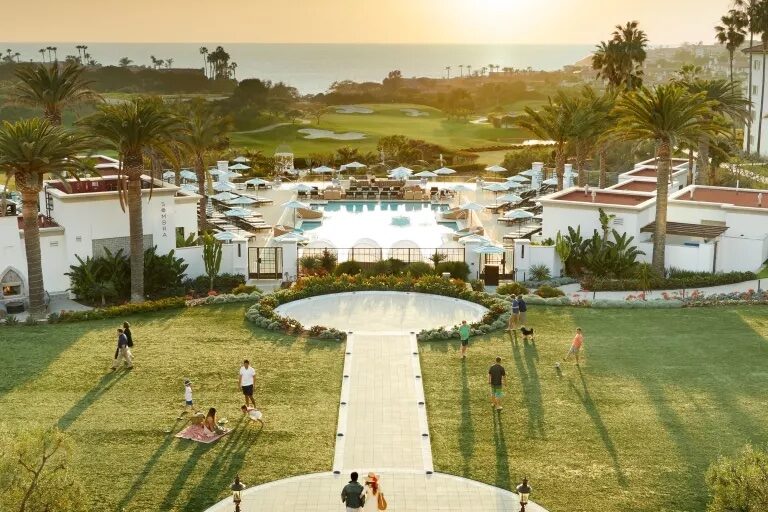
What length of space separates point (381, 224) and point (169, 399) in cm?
2853

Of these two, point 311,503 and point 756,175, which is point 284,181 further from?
point 311,503

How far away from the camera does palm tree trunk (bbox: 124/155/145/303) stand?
35.7 metres

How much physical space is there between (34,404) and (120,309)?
9242mm

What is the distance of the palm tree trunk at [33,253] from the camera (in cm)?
3359

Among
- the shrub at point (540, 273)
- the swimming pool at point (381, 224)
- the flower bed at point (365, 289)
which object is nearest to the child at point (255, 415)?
the flower bed at point (365, 289)

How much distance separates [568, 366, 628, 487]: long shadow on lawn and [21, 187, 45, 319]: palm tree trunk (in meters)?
19.8

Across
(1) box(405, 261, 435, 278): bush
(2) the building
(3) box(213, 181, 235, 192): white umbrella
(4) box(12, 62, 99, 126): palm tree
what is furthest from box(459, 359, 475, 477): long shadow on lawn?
(3) box(213, 181, 235, 192): white umbrella

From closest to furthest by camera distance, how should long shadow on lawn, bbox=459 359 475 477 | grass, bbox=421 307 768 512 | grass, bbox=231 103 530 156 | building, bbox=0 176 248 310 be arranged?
grass, bbox=421 307 768 512 → long shadow on lawn, bbox=459 359 475 477 → building, bbox=0 176 248 310 → grass, bbox=231 103 530 156

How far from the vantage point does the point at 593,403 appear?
25.0 metres

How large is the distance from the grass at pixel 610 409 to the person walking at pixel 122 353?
8862mm

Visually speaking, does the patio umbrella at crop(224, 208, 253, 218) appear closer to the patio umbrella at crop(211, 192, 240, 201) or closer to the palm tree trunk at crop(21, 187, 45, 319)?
the patio umbrella at crop(211, 192, 240, 201)

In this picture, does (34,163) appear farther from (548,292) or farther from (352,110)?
(352,110)

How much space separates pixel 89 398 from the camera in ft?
83.3

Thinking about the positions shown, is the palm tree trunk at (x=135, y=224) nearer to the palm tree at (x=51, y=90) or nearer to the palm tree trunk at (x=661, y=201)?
the palm tree at (x=51, y=90)
